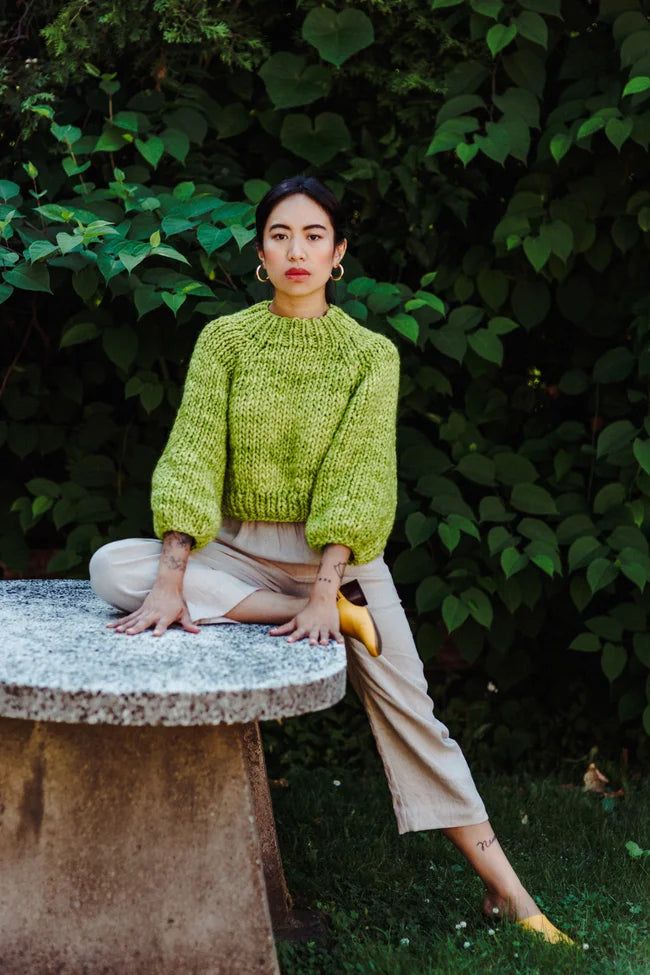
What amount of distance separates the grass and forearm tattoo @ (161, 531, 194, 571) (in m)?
0.89

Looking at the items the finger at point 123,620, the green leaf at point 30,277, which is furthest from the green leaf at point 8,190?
the finger at point 123,620

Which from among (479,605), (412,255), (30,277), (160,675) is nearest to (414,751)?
(479,605)

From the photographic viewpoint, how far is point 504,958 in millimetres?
2414

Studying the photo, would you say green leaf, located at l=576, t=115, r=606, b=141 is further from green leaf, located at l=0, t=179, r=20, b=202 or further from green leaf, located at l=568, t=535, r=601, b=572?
green leaf, located at l=0, t=179, r=20, b=202

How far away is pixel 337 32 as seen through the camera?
3.07 m

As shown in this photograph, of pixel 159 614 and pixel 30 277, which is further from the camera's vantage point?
pixel 30 277

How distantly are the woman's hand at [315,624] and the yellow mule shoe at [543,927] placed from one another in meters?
0.80

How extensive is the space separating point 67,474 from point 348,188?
122cm

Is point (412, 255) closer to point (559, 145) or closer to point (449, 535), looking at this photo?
point (559, 145)

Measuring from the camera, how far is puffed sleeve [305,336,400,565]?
7.54 feet

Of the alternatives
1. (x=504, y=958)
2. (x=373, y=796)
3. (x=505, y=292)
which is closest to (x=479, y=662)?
(x=373, y=796)

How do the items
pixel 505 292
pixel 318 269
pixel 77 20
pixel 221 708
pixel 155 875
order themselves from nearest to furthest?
pixel 221 708
pixel 155 875
pixel 318 269
pixel 77 20
pixel 505 292

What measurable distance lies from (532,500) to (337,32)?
1330 mm

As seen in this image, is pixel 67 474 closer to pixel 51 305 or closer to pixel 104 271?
pixel 51 305
